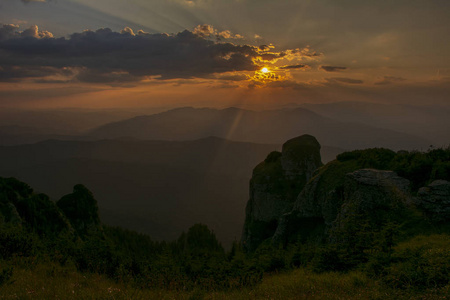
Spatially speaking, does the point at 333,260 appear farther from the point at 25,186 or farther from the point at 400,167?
the point at 25,186

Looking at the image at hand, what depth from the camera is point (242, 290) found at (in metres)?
10.7

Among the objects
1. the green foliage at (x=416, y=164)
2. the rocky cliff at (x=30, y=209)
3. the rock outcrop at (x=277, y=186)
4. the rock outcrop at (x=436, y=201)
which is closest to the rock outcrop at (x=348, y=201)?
the rock outcrop at (x=436, y=201)

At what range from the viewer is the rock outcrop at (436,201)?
15.2m

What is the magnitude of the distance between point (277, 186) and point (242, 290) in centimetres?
3427

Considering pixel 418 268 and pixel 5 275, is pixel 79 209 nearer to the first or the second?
pixel 5 275

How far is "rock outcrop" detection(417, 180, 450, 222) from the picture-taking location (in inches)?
597

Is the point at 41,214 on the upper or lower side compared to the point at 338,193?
lower

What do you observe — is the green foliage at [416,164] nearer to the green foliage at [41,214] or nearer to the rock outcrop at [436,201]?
the rock outcrop at [436,201]

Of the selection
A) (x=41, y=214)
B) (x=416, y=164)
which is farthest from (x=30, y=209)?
(x=416, y=164)

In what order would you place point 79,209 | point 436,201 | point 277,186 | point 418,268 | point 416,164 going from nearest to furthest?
1. point 418,268
2. point 436,201
3. point 416,164
4. point 277,186
5. point 79,209

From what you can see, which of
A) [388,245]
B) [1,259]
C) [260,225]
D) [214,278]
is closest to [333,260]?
[388,245]

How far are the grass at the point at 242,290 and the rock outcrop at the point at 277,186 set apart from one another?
31565 millimetres

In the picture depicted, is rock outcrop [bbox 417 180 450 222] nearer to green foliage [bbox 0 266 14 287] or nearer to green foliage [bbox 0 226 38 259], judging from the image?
green foliage [bbox 0 266 14 287]

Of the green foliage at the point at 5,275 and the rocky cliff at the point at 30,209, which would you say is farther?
the rocky cliff at the point at 30,209
